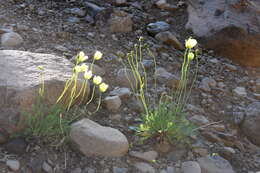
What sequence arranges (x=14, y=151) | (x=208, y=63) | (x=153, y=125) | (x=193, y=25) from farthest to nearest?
(x=193, y=25), (x=208, y=63), (x=153, y=125), (x=14, y=151)

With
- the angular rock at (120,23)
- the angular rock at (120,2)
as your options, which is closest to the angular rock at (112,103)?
the angular rock at (120,23)

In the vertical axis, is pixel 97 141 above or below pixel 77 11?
below

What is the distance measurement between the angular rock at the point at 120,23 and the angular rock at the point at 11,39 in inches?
44.3

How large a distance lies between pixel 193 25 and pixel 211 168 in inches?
94.4

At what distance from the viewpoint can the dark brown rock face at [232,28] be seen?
13.5ft

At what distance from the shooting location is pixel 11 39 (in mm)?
3422

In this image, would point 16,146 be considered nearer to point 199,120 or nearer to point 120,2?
point 199,120

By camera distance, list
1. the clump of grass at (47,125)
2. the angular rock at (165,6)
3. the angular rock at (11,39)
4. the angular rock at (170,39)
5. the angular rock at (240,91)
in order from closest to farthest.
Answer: the clump of grass at (47,125)
the angular rock at (11,39)
the angular rock at (240,91)
the angular rock at (170,39)
the angular rock at (165,6)

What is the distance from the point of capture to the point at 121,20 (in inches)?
165

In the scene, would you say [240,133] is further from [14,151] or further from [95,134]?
[14,151]

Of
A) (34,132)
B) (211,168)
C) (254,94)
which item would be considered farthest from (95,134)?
(254,94)

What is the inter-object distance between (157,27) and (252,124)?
1.88 meters

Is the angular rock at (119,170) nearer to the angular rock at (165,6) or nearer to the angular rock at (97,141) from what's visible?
the angular rock at (97,141)

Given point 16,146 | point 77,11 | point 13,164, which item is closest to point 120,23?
point 77,11
